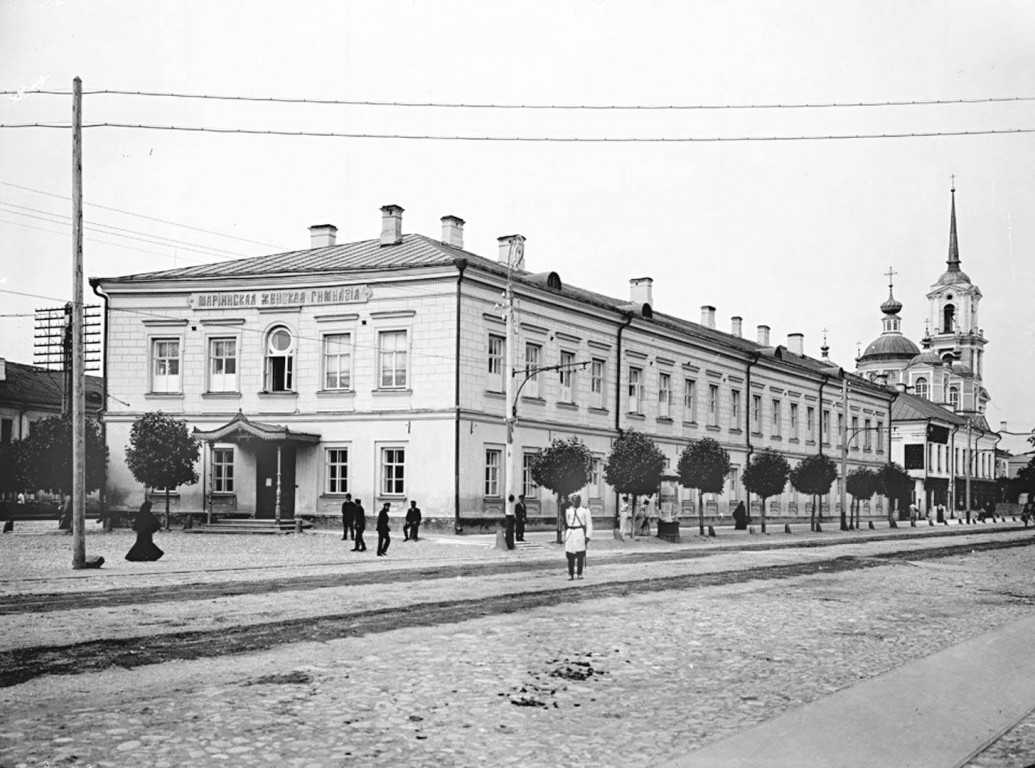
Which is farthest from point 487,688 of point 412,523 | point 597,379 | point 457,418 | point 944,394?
point 944,394

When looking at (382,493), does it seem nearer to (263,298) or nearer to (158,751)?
(263,298)

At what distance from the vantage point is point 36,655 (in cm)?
1034

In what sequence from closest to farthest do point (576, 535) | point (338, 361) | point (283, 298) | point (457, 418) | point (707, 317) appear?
point (576, 535), point (457, 418), point (338, 361), point (283, 298), point (707, 317)

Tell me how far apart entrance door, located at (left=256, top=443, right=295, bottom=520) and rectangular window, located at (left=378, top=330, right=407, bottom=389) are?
4.33 meters

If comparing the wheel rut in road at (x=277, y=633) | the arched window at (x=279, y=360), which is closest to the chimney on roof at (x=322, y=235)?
the arched window at (x=279, y=360)

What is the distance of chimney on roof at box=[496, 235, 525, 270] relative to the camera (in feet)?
114

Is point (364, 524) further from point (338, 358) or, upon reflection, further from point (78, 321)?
point (338, 358)

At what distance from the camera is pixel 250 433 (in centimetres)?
3716

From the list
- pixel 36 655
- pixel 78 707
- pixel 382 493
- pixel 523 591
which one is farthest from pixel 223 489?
pixel 78 707

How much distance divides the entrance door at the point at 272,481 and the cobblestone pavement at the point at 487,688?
76.6 feet

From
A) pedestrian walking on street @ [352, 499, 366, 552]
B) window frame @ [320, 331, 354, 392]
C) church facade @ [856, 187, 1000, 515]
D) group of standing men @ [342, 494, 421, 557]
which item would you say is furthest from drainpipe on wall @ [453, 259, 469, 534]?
church facade @ [856, 187, 1000, 515]

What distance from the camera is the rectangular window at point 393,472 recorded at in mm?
37594

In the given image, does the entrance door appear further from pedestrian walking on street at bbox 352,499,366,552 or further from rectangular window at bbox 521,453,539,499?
pedestrian walking on street at bbox 352,499,366,552

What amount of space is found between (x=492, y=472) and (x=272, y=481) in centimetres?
772
